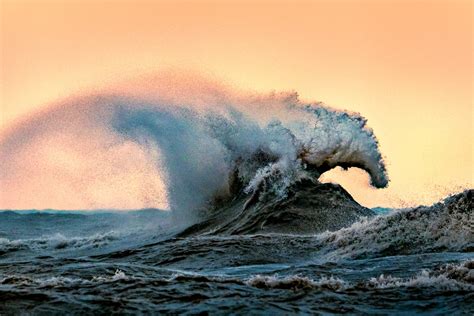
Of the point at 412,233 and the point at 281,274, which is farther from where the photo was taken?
the point at 412,233

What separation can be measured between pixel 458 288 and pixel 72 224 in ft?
98.0

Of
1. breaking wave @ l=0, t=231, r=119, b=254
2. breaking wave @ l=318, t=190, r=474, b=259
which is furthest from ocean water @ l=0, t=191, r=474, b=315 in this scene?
breaking wave @ l=0, t=231, r=119, b=254

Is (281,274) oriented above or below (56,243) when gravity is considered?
below

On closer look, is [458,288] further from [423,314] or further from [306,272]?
[306,272]

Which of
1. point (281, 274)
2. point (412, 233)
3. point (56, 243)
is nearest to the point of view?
point (281, 274)

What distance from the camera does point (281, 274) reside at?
999 centimetres

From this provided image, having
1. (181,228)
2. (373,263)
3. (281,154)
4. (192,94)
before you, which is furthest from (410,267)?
(192,94)

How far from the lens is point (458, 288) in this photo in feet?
26.7

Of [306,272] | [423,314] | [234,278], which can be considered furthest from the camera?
[306,272]

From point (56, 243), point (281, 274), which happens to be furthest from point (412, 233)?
point (56, 243)

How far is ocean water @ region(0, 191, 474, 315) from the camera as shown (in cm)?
776

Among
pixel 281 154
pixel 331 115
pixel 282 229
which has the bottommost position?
pixel 282 229

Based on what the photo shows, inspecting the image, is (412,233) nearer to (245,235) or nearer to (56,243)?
Result: (245,235)

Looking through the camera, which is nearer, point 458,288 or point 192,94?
point 458,288
